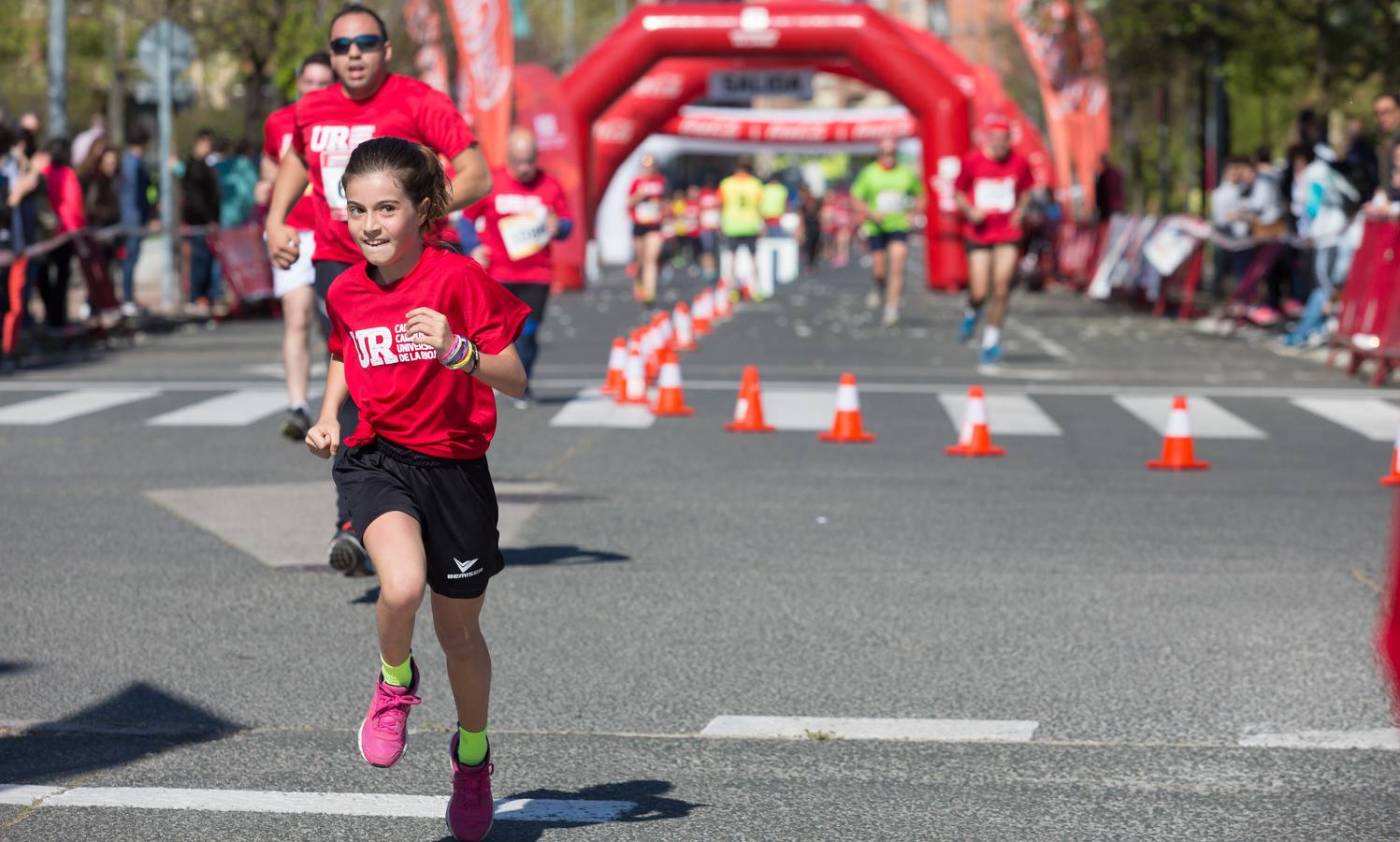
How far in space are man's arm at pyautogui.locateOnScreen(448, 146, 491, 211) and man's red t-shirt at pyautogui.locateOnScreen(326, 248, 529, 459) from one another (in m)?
2.41

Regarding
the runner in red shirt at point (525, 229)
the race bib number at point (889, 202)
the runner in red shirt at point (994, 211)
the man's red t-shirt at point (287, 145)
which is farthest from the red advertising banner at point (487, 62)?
the man's red t-shirt at point (287, 145)

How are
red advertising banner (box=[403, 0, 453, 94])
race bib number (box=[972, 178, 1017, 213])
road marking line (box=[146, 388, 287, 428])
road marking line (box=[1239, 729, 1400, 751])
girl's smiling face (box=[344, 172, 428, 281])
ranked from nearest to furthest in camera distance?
girl's smiling face (box=[344, 172, 428, 281]) → road marking line (box=[1239, 729, 1400, 751]) → road marking line (box=[146, 388, 287, 428]) → race bib number (box=[972, 178, 1017, 213]) → red advertising banner (box=[403, 0, 453, 94])

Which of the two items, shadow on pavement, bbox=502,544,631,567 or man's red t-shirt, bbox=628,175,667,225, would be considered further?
man's red t-shirt, bbox=628,175,667,225

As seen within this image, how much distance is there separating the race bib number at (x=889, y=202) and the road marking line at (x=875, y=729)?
19631 mm

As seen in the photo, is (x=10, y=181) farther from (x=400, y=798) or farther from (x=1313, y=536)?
(x=400, y=798)

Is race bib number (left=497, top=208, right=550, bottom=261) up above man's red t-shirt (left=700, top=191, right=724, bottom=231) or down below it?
above

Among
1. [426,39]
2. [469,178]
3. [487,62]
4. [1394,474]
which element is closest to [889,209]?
[487,62]

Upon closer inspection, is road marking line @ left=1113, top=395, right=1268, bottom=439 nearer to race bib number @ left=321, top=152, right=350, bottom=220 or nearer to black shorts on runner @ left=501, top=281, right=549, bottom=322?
black shorts on runner @ left=501, top=281, right=549, bottom=322

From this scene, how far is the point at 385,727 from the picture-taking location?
450 cm

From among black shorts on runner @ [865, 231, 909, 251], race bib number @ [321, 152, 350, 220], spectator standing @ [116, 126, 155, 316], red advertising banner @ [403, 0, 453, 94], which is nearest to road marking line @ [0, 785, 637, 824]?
race bib number @ [321, 152, 350, 220]

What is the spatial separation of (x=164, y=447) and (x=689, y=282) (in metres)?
27.2

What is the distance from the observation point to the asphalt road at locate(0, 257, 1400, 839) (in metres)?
4.93

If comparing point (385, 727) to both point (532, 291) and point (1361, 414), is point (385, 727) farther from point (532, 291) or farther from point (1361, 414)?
point (1361, 414)

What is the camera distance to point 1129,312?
26781mm
